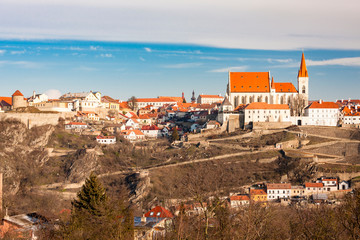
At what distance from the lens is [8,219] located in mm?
27969

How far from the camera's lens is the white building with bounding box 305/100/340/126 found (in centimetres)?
6706

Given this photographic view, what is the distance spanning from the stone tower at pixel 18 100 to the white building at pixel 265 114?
111 feet

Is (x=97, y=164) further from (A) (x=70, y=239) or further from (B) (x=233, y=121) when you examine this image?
(A) (x=70, y=239)

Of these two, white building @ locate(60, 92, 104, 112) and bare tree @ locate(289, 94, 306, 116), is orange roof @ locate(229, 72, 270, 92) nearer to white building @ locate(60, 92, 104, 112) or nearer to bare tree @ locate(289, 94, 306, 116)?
bare tree @ locate(289, 94, 306, 116)

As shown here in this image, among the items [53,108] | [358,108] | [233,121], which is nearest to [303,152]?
[233,121]

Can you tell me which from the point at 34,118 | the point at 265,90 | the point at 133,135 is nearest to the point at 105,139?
the point at 133,135

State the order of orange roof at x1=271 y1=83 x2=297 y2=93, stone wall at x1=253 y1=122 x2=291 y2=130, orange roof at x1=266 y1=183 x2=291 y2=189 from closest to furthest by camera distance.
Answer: orange roof at x1=266 y1=183 x2=291 y2=189 < stone wall at x1=253 y1=122 x2=291 y2=130 < orange roof at x1=271 y1=83 x2=297 y2=93

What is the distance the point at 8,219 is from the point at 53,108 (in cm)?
4768

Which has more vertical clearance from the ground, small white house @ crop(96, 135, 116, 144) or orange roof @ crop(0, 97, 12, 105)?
orange roof @ crop(0, 97, 12, 105)

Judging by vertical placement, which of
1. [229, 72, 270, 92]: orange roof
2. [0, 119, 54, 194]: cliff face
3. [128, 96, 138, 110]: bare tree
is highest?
[229, 72, 270, 92]: orange roof

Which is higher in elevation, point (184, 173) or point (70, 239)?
point (70, 239)

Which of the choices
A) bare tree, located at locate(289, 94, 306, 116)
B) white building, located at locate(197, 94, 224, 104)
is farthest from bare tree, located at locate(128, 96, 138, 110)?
bare tree, located at locate(289, 94, 306, 116)

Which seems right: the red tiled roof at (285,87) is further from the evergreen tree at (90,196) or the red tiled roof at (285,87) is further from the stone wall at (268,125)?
the evergreen tree at (90,196)

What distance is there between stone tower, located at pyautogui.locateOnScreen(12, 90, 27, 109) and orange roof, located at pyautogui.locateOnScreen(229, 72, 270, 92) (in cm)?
3224
